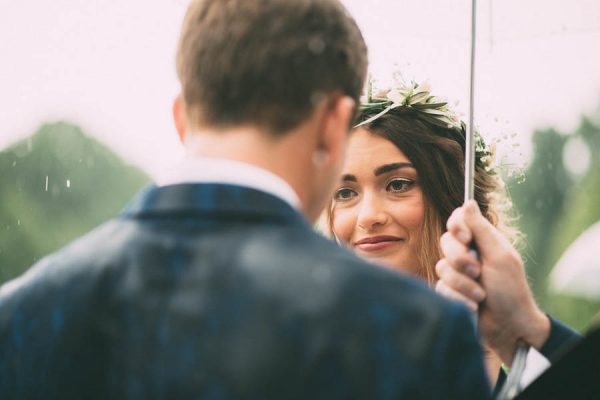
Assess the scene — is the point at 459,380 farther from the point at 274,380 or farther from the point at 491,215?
the point at 491,215

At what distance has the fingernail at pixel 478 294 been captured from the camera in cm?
240

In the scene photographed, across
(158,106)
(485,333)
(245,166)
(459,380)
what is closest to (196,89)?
(245,166)

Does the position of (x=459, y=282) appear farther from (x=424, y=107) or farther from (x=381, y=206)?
(x=424, y=107)

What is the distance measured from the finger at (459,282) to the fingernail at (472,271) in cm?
1

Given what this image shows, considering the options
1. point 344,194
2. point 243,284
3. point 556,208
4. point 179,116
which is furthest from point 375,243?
point 556,208

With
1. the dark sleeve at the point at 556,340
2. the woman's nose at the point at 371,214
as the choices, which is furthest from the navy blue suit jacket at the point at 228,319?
the woman's nose at the point at 371,214

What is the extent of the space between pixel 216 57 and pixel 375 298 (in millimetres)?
559

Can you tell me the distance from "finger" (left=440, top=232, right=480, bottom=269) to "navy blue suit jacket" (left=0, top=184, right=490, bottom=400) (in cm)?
88

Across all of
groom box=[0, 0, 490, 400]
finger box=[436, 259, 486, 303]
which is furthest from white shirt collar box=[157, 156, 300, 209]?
finger box=[436, 259, 486, 303]

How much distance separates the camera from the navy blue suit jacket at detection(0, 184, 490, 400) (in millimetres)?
1398

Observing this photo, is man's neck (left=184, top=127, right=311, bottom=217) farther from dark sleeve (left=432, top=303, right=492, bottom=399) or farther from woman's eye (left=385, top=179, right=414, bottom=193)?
woman's eye (left=385, top=179, right=414, bottom=193)

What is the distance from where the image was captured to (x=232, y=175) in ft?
5.10

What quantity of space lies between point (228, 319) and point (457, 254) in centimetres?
111

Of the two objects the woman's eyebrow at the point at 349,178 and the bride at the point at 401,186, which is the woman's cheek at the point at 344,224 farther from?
the woman's eyebrow at the point at 349,178
